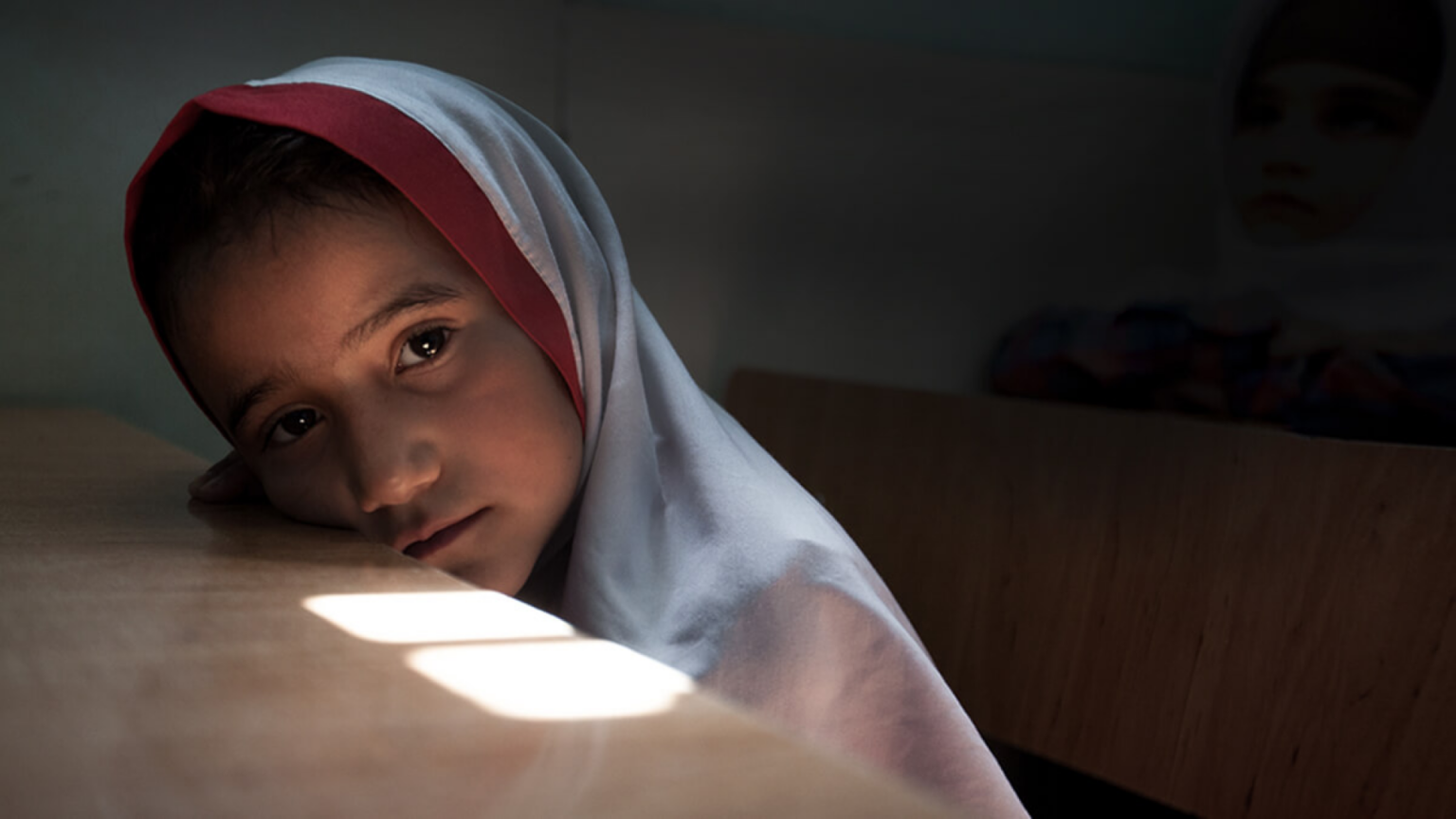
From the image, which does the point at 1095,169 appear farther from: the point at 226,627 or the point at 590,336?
the point at 226,627

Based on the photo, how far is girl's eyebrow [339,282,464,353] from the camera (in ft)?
2.44

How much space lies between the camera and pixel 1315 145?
5.13ft

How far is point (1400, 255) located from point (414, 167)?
120 centimetres

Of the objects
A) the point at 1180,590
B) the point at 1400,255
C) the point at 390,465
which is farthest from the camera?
the point at 1400,255

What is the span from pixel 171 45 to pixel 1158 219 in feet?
5.45

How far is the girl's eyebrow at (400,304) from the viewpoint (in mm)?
744

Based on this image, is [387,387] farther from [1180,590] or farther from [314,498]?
[1180,590]

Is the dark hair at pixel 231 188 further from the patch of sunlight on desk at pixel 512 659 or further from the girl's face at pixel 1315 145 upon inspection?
the girl's face at pixel 1315 145

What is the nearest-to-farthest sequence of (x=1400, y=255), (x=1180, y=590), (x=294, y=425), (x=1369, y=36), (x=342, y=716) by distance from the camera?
1. (x=342, y=716)
2. (x=294, y=425)
3. (x=1180, y=590)
4. (x=1400, y=255)
5. (x=1369, y=36)

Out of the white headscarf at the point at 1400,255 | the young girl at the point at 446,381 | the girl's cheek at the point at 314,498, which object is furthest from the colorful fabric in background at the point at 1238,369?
the girl's cheek at the point at 314,498

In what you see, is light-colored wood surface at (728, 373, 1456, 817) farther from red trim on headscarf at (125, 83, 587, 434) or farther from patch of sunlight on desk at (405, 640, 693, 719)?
patch of sunlight on desk at (405, 640, 693, 719)

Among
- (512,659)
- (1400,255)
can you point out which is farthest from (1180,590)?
(512,659)

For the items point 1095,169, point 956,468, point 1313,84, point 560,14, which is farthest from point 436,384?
point 1095,169

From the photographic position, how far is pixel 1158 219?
2154mm
